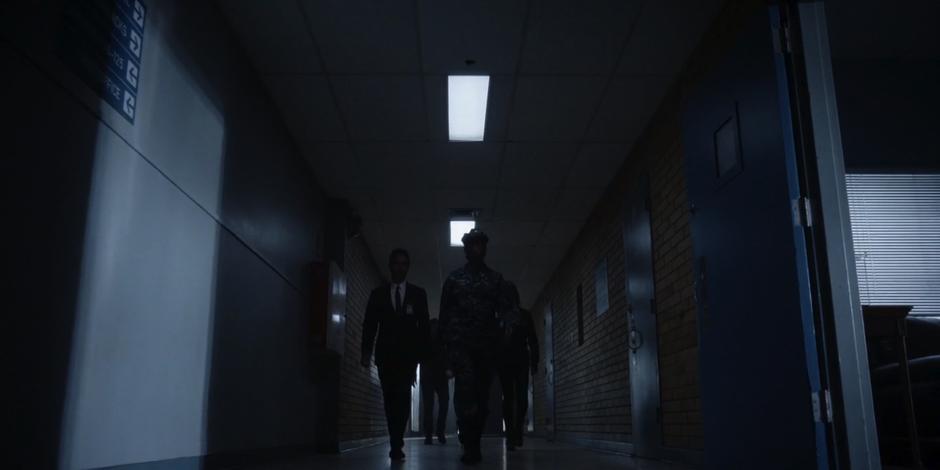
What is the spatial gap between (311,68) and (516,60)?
1385 mm

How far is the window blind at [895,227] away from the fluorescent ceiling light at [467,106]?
2.63 metres

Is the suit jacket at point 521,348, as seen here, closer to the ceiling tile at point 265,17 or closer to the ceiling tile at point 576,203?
the ceiling tile at point 576,203

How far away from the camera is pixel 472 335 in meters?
4.45

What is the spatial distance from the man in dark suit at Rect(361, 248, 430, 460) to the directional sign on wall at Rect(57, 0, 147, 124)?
232 centimetres

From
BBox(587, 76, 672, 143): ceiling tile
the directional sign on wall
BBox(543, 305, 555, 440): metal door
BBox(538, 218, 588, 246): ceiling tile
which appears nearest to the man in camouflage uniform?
BBox(587, 76, 672, 143): ceiling tile

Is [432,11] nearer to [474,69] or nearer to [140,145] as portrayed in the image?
[474,69]

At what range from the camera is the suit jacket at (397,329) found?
4.87 meters

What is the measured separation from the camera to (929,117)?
4.91 metres

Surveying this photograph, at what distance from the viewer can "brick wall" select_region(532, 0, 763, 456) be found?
4.80 m

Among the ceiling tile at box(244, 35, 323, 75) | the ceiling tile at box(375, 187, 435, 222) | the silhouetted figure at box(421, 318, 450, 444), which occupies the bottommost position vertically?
the silhouetted figure at box(421, 318, 450, 444)

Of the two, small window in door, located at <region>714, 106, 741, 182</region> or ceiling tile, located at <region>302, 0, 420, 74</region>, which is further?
ceiling tile, located at <region>302, 0, 420, 74</region>

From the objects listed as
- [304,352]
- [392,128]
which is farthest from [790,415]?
[304,352]

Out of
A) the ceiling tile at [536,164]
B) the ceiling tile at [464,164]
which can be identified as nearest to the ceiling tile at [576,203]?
the ceiling tile at [536,164]

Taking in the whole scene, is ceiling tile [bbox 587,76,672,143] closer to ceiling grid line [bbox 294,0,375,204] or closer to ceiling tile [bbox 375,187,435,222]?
ceiling grid line [bbox 294,0,375,204]
